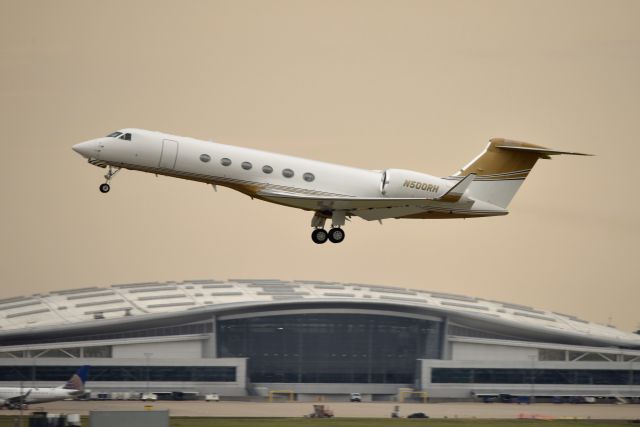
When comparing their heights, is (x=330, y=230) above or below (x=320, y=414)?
above

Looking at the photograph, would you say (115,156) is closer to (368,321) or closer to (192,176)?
(192,176)

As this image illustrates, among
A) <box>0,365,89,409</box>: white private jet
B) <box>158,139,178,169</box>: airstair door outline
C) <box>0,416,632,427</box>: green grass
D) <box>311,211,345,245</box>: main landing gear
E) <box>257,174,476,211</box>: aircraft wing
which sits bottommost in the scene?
<box>0,416,632,427</box>: green grass

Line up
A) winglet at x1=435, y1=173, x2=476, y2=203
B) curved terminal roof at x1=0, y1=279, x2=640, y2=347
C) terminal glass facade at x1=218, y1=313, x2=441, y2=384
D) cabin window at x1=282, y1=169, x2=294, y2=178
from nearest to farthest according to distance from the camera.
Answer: cabin window at x1=282, y1=169, x2=294, y2=178 → winglet at x1=435, y1=173, x2=476, y2=203 → terminal glass facade at x1=218, y1=313, x2=441, y2=384 → curved terminal roof at x1=0, y1=279, x2=640, y2=347

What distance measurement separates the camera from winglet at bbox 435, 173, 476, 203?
45662mm

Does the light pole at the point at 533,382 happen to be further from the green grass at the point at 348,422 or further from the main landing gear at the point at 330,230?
the main landing gear at the point at 330,230

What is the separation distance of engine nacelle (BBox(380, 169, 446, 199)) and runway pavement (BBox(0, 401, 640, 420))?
21.9m

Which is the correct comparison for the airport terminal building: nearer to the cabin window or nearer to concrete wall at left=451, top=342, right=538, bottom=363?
concrete wall at left=451, top=342, right=538, bottom=363

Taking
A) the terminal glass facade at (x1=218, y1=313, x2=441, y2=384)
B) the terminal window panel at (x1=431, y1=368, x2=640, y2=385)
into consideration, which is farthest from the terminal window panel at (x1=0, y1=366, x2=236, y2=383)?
the terminal window panel at (x1=431, y1=368, x2=640, y2=385)

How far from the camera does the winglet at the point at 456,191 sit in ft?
150

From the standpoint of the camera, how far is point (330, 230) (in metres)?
46.5

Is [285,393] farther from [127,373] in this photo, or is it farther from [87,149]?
[87,149]

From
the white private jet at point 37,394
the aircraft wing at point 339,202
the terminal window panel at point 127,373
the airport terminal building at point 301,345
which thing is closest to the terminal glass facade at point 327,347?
the airport terminal building at point 301,345

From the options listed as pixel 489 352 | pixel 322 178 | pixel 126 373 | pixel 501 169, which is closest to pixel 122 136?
pixel 322 178

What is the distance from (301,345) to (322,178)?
50.7 meters
